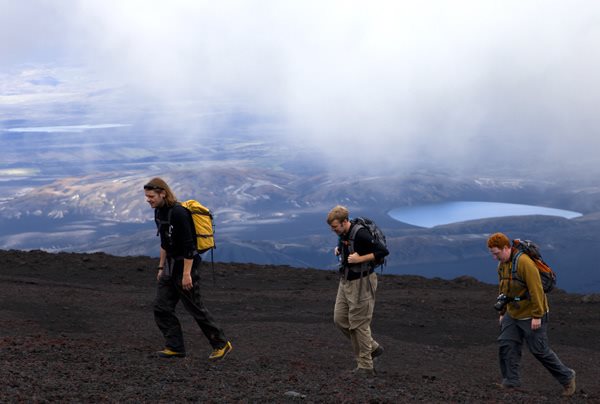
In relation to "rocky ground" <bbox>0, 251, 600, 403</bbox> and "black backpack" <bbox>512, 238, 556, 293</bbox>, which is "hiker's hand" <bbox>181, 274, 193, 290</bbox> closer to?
"rocky ground" <bbox>0, 251, 600, 403</bbox>

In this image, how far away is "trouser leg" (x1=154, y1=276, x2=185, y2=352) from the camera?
10555 millimetres

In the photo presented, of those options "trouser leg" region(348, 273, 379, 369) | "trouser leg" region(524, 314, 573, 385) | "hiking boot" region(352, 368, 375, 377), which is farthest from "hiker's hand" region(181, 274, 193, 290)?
"trouser leg" region(524, 314, 573, 385)

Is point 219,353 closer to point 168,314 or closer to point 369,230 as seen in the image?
point 168,314

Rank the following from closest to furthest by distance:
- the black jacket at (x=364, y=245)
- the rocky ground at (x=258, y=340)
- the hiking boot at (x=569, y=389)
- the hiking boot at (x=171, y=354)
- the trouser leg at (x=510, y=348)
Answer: the rocky ground at (x=258, y=340) → the black jacket at (x=364, y=245) → the trouser leg at (x=510, y=348) → the hiking boot at (x=569, y=389) → the hiking boot at (x=171, y=354)

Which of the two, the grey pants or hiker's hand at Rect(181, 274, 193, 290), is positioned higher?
hiker's hand at Rect(181, 274, 193, 290)

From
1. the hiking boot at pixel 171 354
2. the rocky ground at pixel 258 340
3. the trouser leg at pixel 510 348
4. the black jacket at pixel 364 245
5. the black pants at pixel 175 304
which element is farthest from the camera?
the hiking boot at pixel 171 354

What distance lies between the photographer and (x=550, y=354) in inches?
397

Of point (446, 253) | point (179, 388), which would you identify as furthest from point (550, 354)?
point (446, 253)

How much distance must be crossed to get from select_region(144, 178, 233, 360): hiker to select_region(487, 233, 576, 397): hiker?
331 cm

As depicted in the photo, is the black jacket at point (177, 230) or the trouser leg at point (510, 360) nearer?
the black jacket at point (177, 230)

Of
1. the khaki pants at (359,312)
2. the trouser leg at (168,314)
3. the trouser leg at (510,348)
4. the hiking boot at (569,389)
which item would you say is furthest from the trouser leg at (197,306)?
the hiking boot at (569,389)

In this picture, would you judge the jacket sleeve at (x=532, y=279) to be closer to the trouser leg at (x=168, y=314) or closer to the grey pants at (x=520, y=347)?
the grey pants at (x=520, y=347)

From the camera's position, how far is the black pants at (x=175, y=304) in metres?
10.4

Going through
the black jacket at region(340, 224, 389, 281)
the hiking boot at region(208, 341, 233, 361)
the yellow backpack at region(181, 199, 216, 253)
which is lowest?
the hiking boot at region(208, 341, 233, 361)
